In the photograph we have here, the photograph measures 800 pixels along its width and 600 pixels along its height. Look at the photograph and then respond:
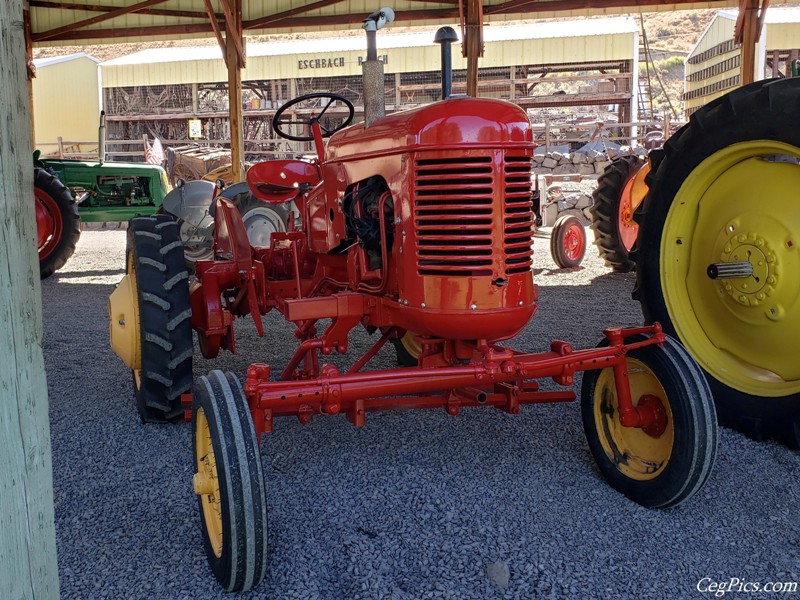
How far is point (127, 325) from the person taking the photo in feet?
11.8

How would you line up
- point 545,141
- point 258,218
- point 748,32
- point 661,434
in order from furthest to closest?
point 545,141, point 748,32, point 258,218, point 661,434

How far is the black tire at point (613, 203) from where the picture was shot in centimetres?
766

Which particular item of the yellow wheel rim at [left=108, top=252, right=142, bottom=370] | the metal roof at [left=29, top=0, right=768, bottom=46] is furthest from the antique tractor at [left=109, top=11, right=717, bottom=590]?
the metal roof at [left=29, top=0, right=768, bottom=46]

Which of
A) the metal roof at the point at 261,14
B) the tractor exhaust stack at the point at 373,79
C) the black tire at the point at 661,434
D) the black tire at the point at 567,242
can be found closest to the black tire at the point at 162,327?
the tractor exhaust stack at the point at 373,79

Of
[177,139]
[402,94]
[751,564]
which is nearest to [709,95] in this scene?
[402,94]

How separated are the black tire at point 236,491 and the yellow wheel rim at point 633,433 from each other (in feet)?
4.59

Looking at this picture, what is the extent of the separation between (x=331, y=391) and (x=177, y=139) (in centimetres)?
2391

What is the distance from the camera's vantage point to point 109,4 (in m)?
11.5

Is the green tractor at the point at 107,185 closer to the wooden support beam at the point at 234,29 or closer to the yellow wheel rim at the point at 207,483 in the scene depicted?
the wooden support beam at the point at 234,29

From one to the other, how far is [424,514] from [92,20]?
436 inches

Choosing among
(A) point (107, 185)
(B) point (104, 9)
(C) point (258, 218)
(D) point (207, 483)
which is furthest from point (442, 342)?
(B) point (104, 9)

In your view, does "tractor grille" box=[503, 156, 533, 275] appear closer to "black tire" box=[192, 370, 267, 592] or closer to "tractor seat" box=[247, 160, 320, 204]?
"black tire" box=[192, 370, 267, 592]

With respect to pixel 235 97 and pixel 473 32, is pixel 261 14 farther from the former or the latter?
pixel 473 32

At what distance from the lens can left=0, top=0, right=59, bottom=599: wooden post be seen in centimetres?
153
